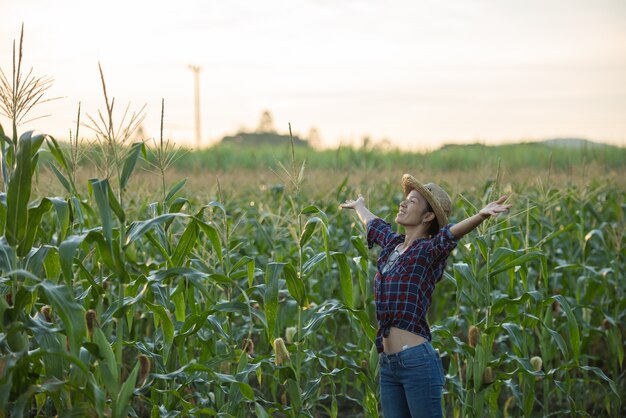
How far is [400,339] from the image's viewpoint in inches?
176

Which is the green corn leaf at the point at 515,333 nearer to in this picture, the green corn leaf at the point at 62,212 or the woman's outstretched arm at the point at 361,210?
the woman's outstretched arm at the point at 361,210

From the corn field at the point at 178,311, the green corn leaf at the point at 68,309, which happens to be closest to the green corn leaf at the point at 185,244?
the corn field at the point at 178,311

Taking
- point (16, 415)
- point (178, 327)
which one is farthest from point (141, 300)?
point (178, 327)

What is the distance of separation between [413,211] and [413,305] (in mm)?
536

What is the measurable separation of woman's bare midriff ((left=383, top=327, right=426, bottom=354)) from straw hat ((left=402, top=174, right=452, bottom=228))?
0.66 metres

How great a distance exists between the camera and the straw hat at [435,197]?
178 inches

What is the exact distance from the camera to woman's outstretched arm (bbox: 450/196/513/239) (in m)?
4.05

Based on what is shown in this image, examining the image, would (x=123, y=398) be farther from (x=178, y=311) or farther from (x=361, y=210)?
(x=361, y=210)

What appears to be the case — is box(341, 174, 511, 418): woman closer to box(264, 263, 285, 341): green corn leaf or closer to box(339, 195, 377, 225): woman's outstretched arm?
box(339, 195, 377, 225): woman's outstretched arm

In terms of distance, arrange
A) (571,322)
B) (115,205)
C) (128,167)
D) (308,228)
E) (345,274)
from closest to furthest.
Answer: (115,205)
(128,167)
(308,228)
(345,274)
(571,322)

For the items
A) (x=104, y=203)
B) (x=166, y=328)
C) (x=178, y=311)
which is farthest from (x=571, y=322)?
(x=104, y=203)

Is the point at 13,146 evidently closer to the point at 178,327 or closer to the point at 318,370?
the point at 178,327

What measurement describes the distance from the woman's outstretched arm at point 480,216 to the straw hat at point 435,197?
273 millimetres

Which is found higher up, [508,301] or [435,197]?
[435,197]
